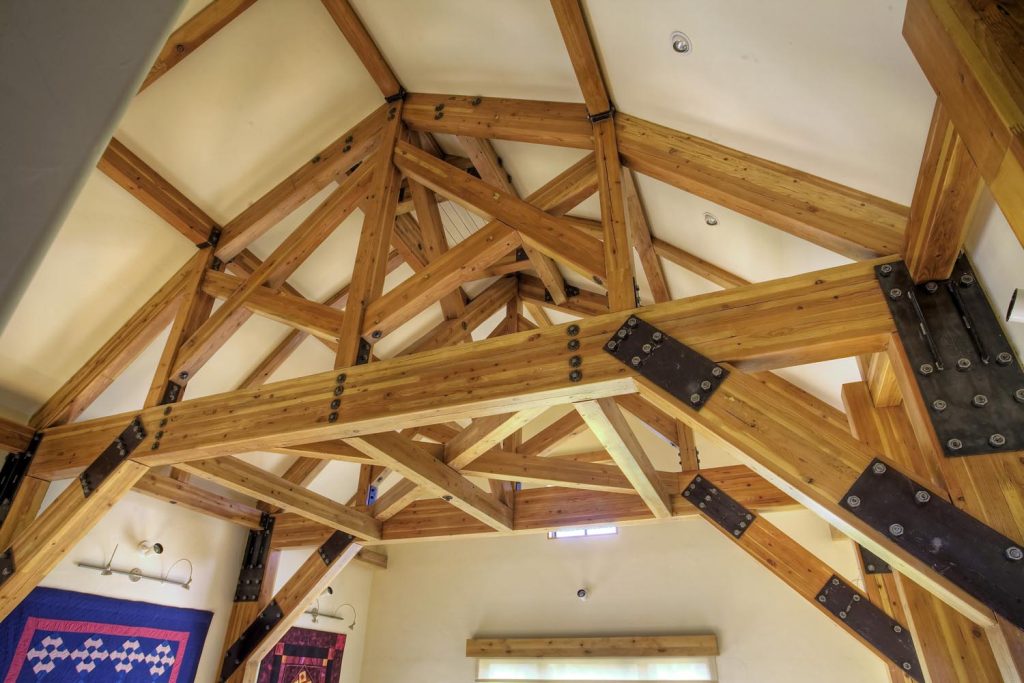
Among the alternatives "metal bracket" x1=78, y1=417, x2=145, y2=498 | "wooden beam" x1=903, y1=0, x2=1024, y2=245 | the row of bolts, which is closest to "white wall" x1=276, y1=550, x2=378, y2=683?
"metal bracket" x1=78, y1=417, x2=145, y2=498

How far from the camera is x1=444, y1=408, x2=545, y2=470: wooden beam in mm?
3150

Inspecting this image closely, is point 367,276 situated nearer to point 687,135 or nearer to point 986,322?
point 687,135

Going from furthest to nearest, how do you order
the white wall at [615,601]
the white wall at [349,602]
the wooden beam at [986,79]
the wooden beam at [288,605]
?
the white wall at [349,602]
the white wall at [615,601]
the wooden beam at [288,605]
the wooden beam at [986,79]

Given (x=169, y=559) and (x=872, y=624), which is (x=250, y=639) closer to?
(x=169, y=559)

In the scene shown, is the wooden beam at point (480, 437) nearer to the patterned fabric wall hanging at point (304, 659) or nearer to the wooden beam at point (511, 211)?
the wooden beam at point (511, 211)

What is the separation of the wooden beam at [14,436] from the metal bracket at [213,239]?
1.58 m

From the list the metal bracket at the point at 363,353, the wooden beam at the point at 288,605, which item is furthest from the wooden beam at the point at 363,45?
the wooden beam at the point at 288,605

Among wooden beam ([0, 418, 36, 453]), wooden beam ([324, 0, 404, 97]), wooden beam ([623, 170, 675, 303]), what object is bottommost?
wooden beam ([0, 418, 36, 453])

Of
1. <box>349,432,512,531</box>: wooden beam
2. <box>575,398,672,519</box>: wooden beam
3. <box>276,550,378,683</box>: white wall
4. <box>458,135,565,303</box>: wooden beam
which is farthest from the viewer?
<box>276,550,378,683</box>: white wall

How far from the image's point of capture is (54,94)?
0.31 metres

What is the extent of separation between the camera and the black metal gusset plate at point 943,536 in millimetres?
1463

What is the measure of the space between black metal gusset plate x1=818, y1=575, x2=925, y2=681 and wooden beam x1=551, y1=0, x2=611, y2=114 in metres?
2.87

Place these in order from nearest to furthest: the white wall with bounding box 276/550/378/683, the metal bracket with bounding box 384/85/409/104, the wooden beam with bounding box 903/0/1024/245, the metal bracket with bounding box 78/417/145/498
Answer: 1. the wooden beam with bounding box 903/0/1024/245
2. the metal bracket with bounding box 78/417/145/498
3. the metal bracket with bounding box 384/85/409/104
4. the white wall with bounding box 276/550/378/683

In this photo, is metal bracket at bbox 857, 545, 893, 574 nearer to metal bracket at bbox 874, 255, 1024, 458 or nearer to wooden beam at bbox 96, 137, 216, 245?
metal bracket at bbox 874, 255, 1024, 458
